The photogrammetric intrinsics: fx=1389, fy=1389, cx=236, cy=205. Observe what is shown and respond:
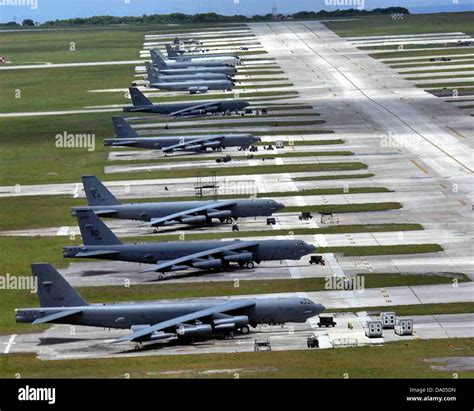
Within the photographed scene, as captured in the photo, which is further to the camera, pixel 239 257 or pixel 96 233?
pixel 96 233

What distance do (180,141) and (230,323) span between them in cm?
8677

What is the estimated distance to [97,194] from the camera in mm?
119000

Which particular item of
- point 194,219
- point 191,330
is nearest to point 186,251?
point 194,219

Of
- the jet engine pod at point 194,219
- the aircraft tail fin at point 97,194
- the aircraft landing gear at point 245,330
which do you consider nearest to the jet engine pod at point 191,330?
the aircraft landing gear at point 245,330

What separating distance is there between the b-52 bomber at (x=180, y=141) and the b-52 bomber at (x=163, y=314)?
3288 inches

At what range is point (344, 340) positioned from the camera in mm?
79375

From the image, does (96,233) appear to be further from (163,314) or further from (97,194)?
(163,314)

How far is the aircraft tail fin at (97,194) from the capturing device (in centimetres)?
11806

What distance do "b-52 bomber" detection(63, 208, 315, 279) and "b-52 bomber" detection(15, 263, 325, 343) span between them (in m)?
16.7

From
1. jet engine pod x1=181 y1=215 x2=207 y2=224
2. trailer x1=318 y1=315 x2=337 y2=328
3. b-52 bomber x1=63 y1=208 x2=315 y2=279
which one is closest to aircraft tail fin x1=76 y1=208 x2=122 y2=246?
b-52 bomber x1=63 y1=208 x2=315 y2=279

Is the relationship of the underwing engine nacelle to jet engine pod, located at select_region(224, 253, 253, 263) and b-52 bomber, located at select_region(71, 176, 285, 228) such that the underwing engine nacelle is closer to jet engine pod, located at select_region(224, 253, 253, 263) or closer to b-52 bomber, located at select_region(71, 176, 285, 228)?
jet engine pod, located at select_region(224, 253, 253, 263)

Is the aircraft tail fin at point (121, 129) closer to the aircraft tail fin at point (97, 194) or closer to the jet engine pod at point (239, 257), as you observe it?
the aircraft tail fin at point (97, 194)
